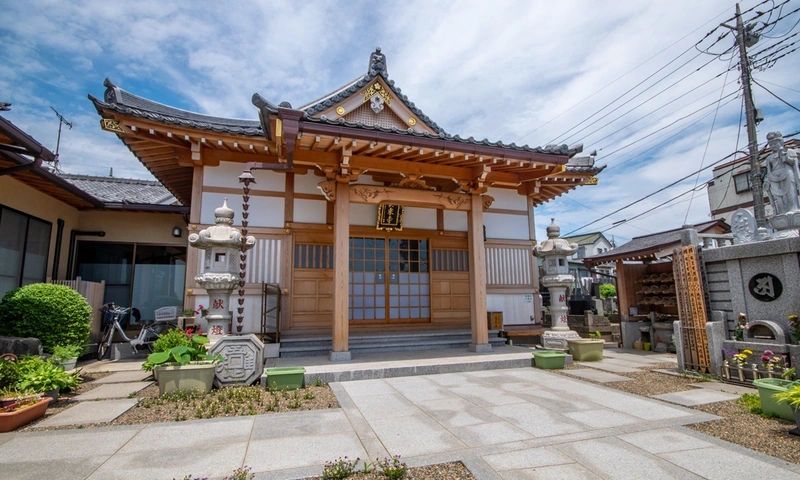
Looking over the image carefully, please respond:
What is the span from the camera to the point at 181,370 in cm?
468

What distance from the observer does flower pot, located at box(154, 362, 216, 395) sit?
466cm

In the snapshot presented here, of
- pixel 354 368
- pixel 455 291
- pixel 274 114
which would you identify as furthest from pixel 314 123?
pixel 455 291

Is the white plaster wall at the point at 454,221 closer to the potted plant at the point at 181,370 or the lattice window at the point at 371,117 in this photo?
the lattice window at the point at 371,117

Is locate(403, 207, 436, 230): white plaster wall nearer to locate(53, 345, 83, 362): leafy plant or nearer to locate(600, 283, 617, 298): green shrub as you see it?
locate(53, 345, 83, 362): leafy plant

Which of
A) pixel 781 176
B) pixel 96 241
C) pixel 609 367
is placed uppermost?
pixel 781 176

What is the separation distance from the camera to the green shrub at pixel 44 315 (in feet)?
17.7

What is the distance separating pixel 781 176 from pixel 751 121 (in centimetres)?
715

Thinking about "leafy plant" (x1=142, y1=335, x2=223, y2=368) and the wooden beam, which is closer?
"leafy plant" (x1=142, y1=335, x2=223, y2=368)

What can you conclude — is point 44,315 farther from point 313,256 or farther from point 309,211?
point 309,211

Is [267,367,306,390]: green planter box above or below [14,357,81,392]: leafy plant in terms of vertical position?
below

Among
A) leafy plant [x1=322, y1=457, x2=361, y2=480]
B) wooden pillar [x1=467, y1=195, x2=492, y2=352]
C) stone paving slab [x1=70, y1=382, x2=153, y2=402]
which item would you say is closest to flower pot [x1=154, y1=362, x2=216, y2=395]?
stone paving slab [x1=70, y1=382, x2=153, y2=402]

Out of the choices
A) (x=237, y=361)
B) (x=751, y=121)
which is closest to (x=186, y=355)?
(x=237, y=361)

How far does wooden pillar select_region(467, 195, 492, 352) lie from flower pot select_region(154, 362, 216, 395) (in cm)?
465

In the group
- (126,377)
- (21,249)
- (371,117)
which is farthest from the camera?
(371,117)
